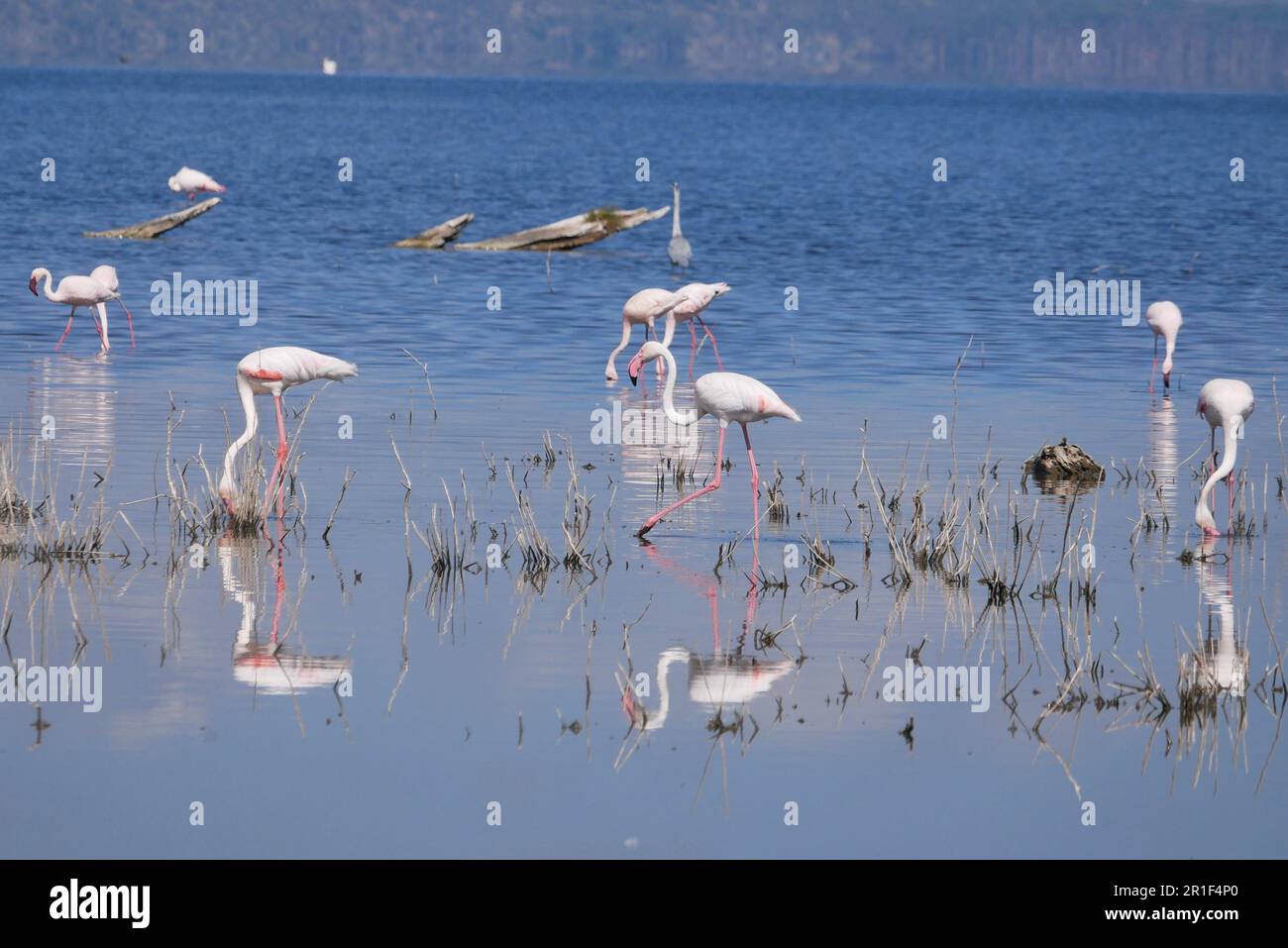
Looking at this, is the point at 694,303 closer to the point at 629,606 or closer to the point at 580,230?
the point at 629,606

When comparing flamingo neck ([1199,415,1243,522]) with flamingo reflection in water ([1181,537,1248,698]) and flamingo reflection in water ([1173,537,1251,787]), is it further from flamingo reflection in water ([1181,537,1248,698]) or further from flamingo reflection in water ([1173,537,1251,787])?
flamingo reflection in water ([1173,537,1251,787])

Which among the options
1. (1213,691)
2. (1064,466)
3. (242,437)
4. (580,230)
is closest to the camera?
(1213,691)

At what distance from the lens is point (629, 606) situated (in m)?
9.48

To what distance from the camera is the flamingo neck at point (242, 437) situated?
10.9m

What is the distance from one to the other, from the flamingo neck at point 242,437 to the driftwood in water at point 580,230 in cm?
1880

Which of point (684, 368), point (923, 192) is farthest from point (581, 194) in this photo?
point (684, 368)

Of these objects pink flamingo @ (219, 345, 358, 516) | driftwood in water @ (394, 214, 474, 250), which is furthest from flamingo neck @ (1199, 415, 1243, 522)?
driftwood in water @ (394, 214, 474, 250)

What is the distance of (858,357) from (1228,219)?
29148mm

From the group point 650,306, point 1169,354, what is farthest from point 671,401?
point 1169,354

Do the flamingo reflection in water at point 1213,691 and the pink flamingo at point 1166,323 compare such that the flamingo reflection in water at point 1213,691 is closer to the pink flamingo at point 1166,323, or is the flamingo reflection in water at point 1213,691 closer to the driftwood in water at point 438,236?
the pink flamingo at point 1166,323

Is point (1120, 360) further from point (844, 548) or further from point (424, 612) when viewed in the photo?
point (424, 612)

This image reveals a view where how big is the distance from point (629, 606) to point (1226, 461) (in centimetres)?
419

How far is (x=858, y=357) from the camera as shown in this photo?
2059 cm

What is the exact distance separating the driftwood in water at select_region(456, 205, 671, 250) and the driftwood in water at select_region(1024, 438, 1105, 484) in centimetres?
1812
